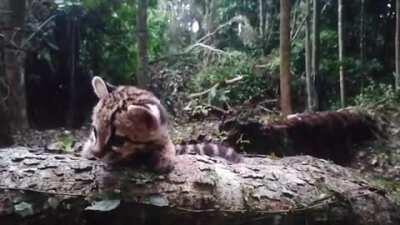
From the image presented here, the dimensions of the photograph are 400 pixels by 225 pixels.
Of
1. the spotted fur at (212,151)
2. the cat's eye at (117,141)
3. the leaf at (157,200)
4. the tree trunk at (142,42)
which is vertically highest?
the tree trunk at (142,42)

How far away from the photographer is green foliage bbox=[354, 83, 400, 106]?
8.91m

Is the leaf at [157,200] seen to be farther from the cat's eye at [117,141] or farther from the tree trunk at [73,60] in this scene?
the tree trunk at [73,60]

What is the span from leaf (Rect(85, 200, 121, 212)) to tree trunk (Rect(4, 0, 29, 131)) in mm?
3573

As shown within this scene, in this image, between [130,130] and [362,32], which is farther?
[362,32]

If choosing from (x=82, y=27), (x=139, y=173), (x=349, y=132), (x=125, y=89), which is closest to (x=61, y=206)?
(x=139, y=173)

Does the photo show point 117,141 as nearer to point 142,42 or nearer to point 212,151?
point 212,151

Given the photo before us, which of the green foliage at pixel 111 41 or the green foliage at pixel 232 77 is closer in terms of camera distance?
the green foliage at pixel 111 41

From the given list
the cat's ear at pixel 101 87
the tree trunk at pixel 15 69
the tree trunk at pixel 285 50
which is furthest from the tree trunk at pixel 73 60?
the cat's ear at pixel 101 87

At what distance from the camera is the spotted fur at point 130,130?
268 cm

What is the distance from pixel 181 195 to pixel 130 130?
17.7 inches

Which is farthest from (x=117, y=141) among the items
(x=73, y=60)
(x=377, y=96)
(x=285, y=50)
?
(x=377, y=96)

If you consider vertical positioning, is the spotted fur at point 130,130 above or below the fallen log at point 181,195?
above

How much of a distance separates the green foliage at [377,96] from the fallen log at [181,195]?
619 cm

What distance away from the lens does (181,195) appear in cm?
273
